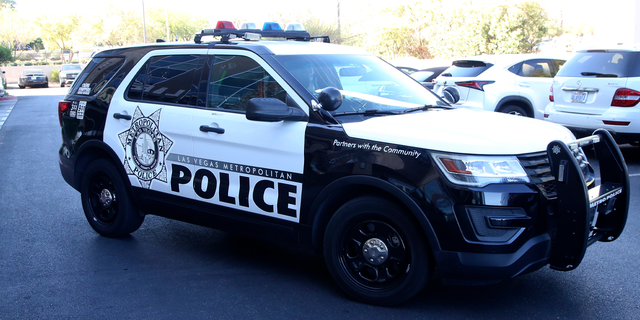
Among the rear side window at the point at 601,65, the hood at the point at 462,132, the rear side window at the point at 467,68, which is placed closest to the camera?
the hood at the point at 462,132

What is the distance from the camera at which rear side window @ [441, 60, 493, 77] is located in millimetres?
12109

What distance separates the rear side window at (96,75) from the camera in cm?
545

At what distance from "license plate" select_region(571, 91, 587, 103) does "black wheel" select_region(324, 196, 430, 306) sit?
20.0ft

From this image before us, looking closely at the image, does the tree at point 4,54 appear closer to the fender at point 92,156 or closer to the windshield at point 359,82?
the fender at point 92,156

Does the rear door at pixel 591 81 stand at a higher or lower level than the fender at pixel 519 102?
higher

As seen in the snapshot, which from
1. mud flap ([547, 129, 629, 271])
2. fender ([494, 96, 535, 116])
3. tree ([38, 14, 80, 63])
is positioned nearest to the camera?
mud flap ([547, 129, 629, 271])

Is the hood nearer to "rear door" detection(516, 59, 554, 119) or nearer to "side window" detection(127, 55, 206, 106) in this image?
"side window" detection(127, 55, 206, 106)

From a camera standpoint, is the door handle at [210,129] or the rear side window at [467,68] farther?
the rear side window at [467,68]

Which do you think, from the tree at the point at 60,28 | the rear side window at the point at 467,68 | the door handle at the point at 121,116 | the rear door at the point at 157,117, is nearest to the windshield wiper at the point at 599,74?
the rear side window at the point at 467,68

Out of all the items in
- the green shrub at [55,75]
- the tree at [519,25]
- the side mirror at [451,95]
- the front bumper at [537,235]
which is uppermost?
the tree at [519,25]

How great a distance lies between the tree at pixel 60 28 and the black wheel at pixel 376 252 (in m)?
66.7

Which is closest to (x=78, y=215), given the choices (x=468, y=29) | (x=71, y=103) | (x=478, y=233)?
(x=71, y=103)

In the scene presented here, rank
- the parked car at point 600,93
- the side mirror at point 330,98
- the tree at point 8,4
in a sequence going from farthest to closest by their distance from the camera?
the tree at point 8,4
the parked car at point 600,93
the side mirror at point 330,98

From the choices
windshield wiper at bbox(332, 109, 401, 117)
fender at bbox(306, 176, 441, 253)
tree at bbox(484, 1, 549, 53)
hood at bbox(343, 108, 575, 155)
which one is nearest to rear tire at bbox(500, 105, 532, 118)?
hood at bbox(343, 108, 575, 155)
